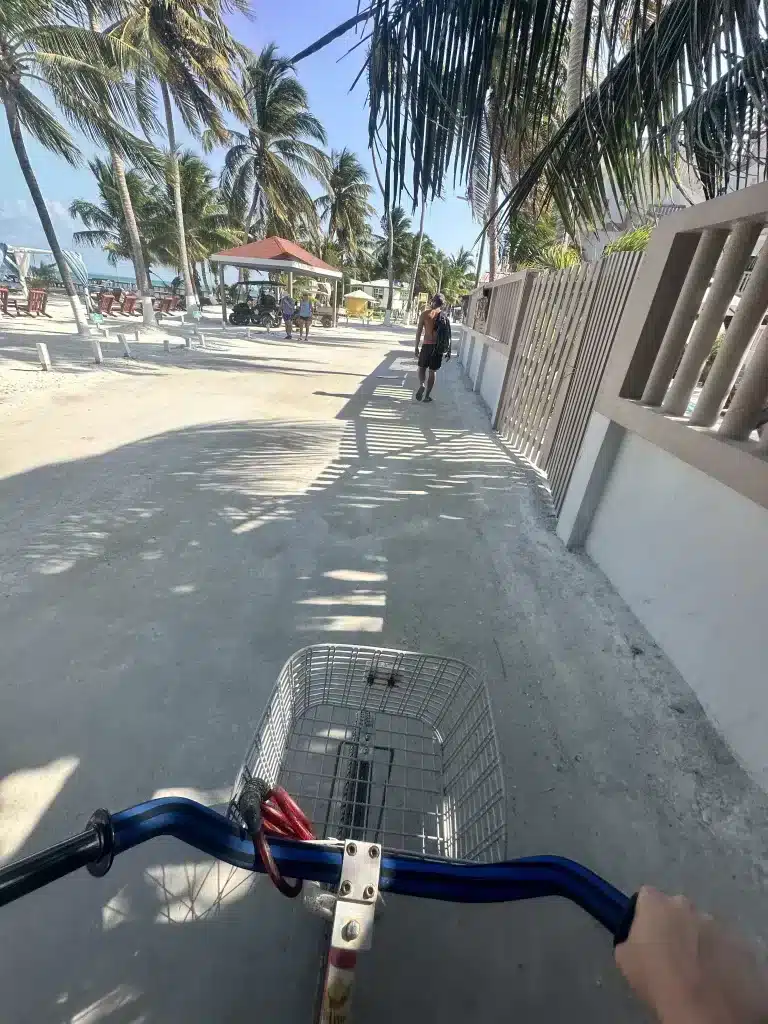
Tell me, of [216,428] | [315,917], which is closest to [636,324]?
[315,917]

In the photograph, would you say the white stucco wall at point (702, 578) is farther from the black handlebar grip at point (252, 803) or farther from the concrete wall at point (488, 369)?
the concrete wall at point (488, 369)

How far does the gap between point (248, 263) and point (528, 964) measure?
19.6 metres

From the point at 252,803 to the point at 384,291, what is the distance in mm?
56879

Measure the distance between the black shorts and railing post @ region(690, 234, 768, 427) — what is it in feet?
19.3

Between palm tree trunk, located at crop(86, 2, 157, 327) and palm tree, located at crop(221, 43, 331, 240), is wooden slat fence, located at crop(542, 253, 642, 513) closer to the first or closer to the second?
palm tree trunk, located at crop(86, 2, 157, 327)

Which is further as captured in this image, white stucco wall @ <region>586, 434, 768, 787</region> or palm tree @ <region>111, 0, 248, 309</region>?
palm tree @ <region>111, 0, 248, 309</region>

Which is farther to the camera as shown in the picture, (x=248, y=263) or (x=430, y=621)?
(x=248, y=263)

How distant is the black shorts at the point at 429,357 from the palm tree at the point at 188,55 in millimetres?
10576

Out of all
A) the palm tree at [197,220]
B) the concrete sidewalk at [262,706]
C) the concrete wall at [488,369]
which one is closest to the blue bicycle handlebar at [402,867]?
the concrete sidewalk at [262,706]

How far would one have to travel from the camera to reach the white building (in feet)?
144

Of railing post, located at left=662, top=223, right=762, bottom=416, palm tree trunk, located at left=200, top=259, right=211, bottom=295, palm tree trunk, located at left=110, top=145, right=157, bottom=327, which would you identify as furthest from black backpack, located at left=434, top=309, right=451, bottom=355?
palm tree trunk, located at left=200, top=259, right=211, bottom=295

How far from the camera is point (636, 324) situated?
3.10m

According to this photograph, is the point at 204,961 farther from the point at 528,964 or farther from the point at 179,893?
the point at 528,964

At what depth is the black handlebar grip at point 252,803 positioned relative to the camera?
968mm
